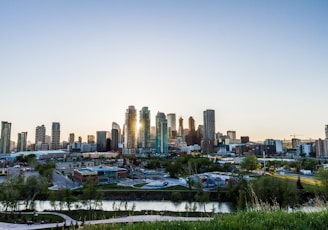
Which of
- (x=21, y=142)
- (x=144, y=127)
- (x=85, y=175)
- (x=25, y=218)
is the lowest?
(x=25, y=218)

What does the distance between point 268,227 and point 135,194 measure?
3223cm

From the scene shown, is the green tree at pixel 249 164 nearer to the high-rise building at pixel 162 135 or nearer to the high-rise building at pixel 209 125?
the high-rise building at pixel 162 135

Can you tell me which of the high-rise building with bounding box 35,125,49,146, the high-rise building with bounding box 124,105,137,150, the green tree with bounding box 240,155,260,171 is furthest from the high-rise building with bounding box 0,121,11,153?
the green tree with bounding box 240,155,260,171

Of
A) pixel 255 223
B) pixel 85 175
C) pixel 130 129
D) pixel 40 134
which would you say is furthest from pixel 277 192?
pixel 40 134

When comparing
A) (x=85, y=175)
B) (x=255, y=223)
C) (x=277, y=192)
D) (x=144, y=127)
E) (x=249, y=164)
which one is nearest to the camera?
(x=255, y=223)

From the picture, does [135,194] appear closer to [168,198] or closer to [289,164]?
[168,198]

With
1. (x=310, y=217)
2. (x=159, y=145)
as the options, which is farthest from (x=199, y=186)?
(x=159, y=145)

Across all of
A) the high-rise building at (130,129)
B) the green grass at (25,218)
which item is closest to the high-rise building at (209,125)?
the high-rise building at (130,129)

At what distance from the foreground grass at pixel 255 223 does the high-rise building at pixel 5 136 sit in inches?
5316

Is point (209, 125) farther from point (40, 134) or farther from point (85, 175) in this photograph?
point (85, 175)

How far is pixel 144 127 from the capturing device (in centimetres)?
15125

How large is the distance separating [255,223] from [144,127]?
147 meters

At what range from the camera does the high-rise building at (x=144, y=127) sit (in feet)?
493

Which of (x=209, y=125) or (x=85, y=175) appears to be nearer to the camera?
(x=85, y=175)
